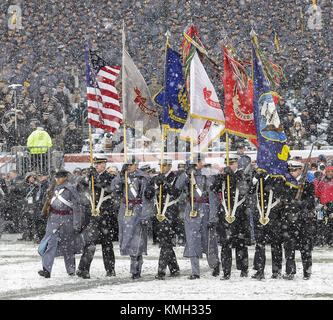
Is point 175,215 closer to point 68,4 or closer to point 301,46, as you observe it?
point 301,46

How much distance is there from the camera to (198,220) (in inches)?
473

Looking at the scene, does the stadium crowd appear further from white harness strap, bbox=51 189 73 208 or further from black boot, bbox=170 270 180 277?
black boot, bbox=170 270 180 277

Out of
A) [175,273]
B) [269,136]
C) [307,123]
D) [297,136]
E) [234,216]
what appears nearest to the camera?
[269,136]

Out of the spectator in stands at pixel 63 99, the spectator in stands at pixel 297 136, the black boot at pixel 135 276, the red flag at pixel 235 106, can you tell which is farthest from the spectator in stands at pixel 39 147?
the red flag at pixel 235 106

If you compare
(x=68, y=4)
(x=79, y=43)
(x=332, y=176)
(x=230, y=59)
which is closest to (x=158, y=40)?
(x=79, y=43)

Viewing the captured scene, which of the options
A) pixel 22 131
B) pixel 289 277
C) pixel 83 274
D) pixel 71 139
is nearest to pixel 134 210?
pixel 83 274

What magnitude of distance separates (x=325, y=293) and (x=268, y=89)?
300 centimetres

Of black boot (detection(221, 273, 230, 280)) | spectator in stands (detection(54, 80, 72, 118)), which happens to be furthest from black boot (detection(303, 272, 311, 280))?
spectator in stands (detection(54, 80, 72, 118))

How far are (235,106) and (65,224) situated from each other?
120 inches

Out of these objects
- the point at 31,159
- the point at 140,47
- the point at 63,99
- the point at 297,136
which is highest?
the point at 140,47

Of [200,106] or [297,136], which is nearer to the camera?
[200,106]

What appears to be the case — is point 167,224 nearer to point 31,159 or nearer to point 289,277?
point 289,277

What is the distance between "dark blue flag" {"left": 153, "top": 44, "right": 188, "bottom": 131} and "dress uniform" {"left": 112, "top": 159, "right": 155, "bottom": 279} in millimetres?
979
